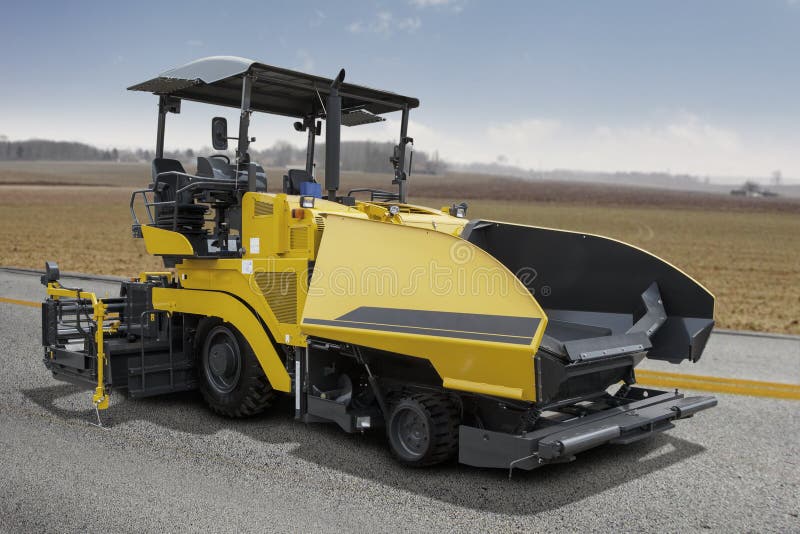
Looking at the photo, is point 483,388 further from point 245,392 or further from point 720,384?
point 720,384

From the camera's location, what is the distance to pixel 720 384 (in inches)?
299

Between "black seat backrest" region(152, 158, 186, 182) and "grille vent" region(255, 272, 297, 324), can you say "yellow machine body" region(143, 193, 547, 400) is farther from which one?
"black seat backrest" region(152, 158, 186, 182)

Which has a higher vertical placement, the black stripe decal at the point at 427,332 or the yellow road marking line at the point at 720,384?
the black stripe decal at the point at 427,332

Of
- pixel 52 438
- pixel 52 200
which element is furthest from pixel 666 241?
pixel 52 200

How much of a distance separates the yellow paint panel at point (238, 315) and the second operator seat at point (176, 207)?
58 cm

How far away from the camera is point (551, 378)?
4414mm

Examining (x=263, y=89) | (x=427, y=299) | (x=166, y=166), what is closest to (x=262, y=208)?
(x=263, y=89)

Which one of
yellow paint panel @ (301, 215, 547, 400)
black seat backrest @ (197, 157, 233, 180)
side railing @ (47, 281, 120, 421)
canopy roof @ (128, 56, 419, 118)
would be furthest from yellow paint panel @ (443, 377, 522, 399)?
side railing @ (47, 281, 120, 421)

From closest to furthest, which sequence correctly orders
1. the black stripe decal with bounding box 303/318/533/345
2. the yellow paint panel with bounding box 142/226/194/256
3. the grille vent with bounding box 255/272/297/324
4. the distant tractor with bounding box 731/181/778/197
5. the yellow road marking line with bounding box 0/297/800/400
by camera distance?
the black stripe decal with bounding box 303/318/533/345 < the grille vent with bounding box 255/272/297/324 < the yellow paint panel with bounding box 142/226/194/256 < the yellow road marking line with bounding box 0/297/800/400 < the distant tractor with bounding box 731/181/778/197

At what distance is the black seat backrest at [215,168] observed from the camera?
630 cm

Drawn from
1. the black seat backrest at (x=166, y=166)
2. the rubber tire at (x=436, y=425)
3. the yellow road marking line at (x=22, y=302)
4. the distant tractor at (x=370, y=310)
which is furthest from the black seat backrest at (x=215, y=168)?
the yellow road marking line at (x=22, y=302)

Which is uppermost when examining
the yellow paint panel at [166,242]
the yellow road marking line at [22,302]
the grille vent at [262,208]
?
the grille vent at [262,208]

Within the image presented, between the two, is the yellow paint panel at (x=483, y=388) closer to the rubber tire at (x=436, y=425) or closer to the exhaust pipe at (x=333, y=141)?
the rubber tire at (x=436, y=425)

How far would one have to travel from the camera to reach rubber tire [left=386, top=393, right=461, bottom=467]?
15.9 feet
